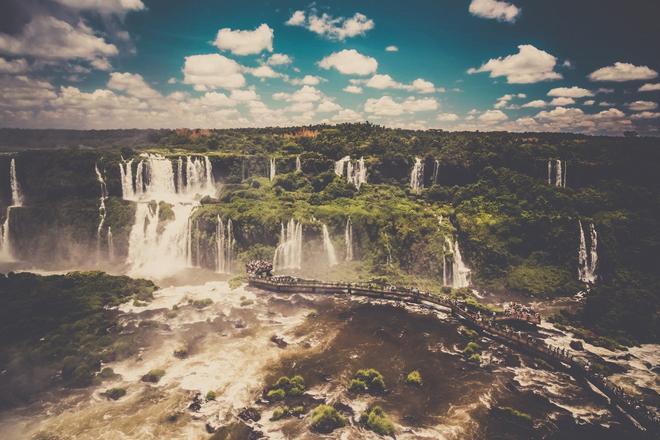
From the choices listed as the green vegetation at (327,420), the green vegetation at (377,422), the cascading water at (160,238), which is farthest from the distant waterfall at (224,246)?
the green vegetation at (377,422)

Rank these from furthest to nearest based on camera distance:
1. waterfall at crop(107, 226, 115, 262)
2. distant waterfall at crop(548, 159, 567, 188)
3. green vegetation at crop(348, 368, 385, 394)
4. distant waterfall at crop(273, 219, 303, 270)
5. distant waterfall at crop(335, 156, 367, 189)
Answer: distant waterfall at crop(335, 156, 367, 189)
distant waterfall at crop(548, 159, 567, 188)
waterfall at crop(107, 226, 115, 262)
distant waterfall at crop(273, 219, 303, 270)
green vegetation at crop(348, 368, 385, 394)

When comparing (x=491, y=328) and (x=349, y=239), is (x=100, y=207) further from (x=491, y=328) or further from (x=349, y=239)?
(x=491, y=328)

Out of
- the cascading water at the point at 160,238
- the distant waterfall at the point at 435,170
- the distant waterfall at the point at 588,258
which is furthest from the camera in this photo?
the distant waterfall at the point at 435,170

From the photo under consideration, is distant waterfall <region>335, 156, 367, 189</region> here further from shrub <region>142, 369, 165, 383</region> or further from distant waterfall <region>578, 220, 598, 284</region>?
shrub <region>142, 369, 165, 383</region>

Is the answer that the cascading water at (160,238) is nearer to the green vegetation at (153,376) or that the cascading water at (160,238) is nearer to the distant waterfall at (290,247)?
the distant waterfall at (290,247)

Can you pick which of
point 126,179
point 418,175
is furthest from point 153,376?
point 418,175

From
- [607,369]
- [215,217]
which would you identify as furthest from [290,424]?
[215,217]

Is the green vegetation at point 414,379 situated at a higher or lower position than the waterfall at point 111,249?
lower

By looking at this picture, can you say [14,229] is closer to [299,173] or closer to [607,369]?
[299,173]

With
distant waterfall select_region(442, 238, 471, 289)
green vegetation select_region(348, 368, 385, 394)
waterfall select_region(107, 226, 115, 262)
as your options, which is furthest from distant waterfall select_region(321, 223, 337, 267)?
waterfall select_region(107, 226, 115, 262)
